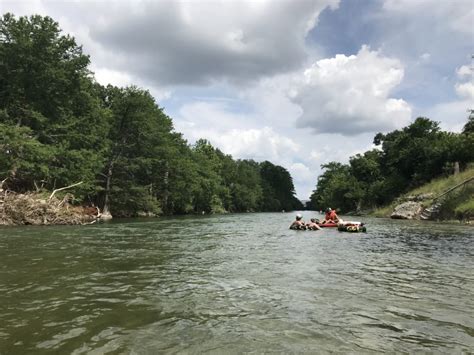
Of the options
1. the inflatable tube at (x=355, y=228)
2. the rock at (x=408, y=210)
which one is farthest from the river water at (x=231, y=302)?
the rock at (x=408, y=210)

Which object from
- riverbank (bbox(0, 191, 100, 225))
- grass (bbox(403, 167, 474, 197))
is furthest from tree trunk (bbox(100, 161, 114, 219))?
grass (bbox(403, 167, 474, 197))

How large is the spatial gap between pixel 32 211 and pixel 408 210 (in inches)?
1480

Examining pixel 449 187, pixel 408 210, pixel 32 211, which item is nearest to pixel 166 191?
pixel 32 211

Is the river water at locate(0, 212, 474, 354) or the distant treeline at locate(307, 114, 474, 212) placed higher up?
the distant treeline at locate(307, 114, 474, 212)

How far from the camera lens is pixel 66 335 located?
6266 mm

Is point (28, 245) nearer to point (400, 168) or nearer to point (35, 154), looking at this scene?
point (35, 154)

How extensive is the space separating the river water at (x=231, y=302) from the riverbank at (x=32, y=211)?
14.4 meters

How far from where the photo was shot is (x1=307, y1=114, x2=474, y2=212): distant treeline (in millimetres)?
48031

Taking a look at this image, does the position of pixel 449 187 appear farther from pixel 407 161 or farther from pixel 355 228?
pixel 355 228

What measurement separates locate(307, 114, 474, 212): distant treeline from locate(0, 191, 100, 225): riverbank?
40639 mm

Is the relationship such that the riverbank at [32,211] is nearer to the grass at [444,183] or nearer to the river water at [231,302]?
the river water at [231,302]

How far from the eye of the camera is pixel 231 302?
8484 millimetres

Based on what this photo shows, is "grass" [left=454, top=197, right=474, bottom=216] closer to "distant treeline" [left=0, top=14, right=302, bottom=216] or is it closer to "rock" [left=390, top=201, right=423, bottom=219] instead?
"rock" [left=390, top=201, right=423, bottom=219]

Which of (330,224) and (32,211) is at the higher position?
(32,211)
